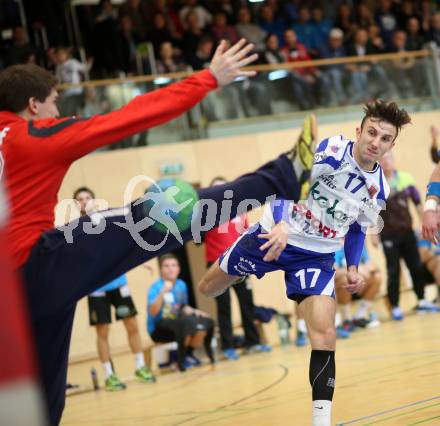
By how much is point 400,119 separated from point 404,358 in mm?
3190

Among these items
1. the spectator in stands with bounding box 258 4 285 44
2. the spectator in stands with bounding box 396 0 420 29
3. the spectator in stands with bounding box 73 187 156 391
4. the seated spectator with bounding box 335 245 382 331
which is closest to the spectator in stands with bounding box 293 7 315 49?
the spectator in stands with bounding box 258 4 285 44

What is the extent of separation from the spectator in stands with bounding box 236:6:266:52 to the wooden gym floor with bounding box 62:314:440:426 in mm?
6932

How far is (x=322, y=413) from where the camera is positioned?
186 inches

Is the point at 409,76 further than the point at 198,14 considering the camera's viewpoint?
No

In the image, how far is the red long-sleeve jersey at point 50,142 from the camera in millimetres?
3654

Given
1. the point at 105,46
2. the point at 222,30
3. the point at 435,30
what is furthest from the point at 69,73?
the point at 435,30

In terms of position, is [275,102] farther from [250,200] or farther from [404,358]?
[250,200]

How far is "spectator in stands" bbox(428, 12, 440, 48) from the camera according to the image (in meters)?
17.1

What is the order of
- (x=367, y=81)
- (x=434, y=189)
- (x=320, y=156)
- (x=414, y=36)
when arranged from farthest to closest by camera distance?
(x=414, y=36), (x=367, y=81), (x=434, y=189), (x=320, y=156)

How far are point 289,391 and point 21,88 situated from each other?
13.6ft

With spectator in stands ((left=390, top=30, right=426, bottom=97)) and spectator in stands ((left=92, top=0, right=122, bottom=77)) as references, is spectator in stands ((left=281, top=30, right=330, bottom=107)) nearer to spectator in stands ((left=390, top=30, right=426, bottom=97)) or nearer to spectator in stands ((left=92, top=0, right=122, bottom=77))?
spectator in stands ((left=390, top=30, right=426, bottom=97))

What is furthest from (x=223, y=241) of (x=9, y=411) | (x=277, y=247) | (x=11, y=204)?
(x=9, y=411)

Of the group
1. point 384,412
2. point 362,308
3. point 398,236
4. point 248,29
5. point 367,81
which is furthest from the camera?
point 248,29

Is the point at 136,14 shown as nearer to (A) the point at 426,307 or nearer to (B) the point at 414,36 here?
(B) the point at 414,36
